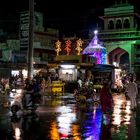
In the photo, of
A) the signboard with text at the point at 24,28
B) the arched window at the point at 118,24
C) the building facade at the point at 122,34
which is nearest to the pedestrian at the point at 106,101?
the signboard with text at the point at 24,28

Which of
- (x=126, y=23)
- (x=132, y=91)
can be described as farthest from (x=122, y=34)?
(x=132, y=91)

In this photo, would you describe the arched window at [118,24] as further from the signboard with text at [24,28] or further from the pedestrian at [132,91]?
the pedestrian at [132,91]

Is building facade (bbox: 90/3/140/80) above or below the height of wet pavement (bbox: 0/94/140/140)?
above

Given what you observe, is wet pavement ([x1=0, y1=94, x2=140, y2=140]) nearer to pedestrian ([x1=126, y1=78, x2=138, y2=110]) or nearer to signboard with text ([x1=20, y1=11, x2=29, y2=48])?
pedestrian ([x1=126, y1=78, x2=138, y2=110])

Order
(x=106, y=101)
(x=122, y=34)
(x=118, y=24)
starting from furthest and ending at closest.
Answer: (x=118, y=24), (x=122, y=34), (x=106, y=101)

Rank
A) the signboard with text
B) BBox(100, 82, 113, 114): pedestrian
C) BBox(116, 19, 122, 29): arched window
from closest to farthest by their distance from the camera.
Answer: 1. BBox(100, 82, 113, 114): pedestrian
2. the signboard with text
3. BBox(116, 19, 122, 29): arched window

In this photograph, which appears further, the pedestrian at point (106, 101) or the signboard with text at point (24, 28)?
the signboard with text at point (24, 28)

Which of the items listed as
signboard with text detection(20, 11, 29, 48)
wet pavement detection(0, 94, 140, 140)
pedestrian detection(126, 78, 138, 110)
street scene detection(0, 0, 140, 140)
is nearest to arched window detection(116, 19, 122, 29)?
street scene detection(0, 0, 140, 140)

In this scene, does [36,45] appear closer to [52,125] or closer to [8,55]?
[8,55]

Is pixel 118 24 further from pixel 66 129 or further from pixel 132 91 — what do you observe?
pixel 66 129

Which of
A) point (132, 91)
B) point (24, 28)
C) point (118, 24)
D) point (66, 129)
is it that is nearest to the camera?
point (66, 129)

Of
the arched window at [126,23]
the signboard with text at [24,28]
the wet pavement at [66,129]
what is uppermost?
the arched window at [126,23]

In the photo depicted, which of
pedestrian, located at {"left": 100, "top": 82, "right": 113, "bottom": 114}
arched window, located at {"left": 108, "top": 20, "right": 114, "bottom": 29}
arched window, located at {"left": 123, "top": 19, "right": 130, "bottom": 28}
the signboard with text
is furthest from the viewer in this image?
arched window, located at {"left": 108, "top": 20, "right": 114, "bottom": 29}

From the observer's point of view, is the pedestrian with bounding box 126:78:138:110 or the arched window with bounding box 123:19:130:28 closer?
the pedestrian with bounding box 126:78:138:110
